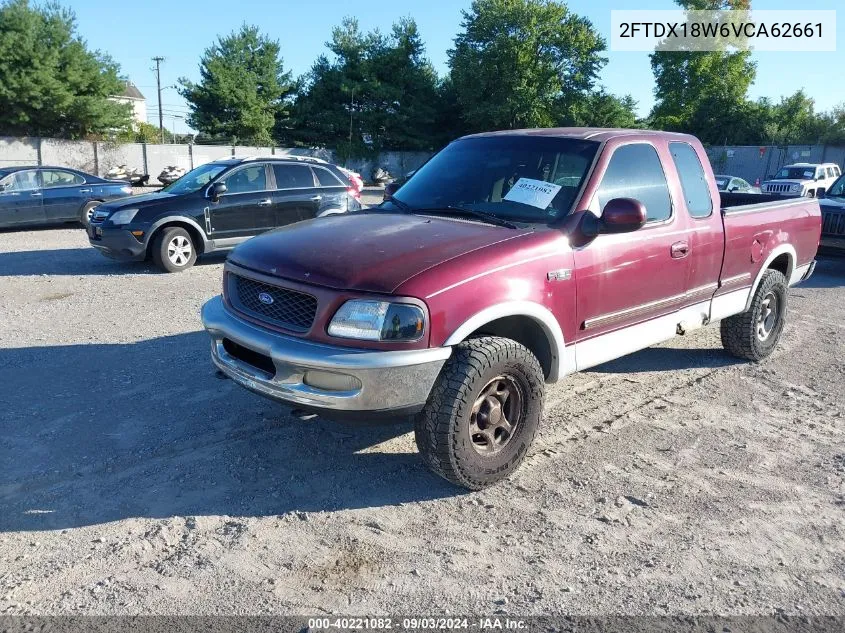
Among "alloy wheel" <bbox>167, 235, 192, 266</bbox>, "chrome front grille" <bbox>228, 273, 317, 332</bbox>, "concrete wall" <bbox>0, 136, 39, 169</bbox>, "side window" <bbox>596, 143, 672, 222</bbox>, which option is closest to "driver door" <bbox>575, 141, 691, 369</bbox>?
"side window" <bbox>596, 143, 672, 222</bbox>

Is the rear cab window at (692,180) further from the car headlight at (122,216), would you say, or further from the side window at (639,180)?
the car headlight at (122,216)

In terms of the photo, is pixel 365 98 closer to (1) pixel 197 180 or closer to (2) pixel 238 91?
(2) pixel 238 91

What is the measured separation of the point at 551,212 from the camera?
4270mm

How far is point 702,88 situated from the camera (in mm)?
50906

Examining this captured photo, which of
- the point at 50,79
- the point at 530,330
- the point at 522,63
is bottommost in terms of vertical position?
the point at 530,330

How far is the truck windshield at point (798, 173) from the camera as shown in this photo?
23.7 metres

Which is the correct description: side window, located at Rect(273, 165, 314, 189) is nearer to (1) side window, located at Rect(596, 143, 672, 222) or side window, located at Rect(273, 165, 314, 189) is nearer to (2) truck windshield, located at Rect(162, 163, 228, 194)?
(2) truck windshield, located at Rect(162, 163, 228, 194)

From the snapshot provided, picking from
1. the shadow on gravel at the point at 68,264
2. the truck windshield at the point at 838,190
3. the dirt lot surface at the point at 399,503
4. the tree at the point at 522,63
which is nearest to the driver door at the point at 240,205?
the shadow on gravel at the point at 68,264

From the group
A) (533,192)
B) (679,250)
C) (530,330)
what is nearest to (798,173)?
(679,250)

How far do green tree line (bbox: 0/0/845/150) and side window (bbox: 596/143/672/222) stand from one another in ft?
126

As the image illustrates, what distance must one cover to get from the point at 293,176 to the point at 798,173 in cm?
2031

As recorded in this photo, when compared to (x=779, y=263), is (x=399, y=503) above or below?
below

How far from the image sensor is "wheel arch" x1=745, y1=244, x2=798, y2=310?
19.3 ft

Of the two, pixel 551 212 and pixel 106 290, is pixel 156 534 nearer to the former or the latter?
pixel 551 212
